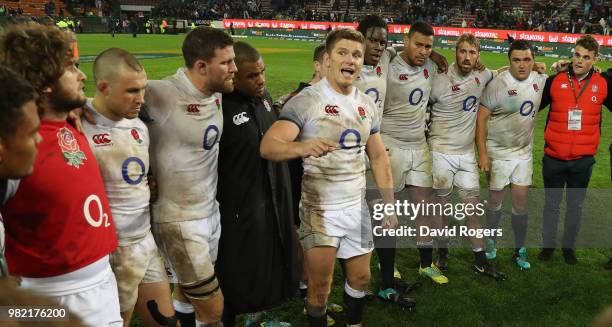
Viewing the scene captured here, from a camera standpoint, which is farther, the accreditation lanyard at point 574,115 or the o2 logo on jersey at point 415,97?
the accreditation lanyard at point 574,115

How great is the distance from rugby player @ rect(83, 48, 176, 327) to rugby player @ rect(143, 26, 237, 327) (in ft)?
0.80

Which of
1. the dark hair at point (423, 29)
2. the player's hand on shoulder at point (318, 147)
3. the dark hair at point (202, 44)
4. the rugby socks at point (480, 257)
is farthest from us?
the rugby socks at point (480, 257)

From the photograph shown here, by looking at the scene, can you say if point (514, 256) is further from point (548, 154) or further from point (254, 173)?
point (254, 173)

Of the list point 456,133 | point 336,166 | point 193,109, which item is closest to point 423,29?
point 456,133

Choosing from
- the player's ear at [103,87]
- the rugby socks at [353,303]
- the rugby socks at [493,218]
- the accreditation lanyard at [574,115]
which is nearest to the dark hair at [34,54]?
the player's ear at [103,87]

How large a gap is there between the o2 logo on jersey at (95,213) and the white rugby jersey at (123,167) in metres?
0.35

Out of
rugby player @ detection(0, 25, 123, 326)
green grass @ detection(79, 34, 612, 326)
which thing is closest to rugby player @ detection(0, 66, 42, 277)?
rugby player @ detection(0, 25, 123, 326)

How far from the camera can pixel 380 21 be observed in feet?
16.6

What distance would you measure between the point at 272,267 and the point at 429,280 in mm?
2140

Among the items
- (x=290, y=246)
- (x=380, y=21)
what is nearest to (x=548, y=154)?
(x=380, y=21)

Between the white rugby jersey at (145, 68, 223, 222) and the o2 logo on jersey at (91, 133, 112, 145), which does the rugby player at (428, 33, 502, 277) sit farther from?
the o2 logo on jersey at (91, 133, 112, 145)

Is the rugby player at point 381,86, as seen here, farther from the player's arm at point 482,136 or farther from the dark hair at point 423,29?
the player's arm at point 482,136

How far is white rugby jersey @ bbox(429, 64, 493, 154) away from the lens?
541 centimetres

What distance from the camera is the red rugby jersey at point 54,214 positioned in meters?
2.40
